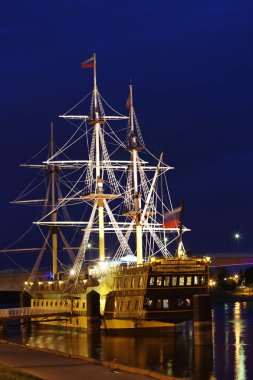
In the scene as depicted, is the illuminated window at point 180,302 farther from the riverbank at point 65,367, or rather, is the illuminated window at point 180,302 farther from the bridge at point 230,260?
the bridge at point 230,260

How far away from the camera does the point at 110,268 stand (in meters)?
77.4

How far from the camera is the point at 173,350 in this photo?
56.9m

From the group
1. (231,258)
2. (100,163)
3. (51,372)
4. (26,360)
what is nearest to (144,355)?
(26,360)

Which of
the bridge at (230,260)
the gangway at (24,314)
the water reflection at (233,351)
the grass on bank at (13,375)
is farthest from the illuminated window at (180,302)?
the bridge at (230,260)

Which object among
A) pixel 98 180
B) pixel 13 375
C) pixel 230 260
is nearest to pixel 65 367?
pixel 13 375

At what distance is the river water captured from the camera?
4588cm

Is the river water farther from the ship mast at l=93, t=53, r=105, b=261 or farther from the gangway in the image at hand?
the ship mast at l=93, t=53, r=105, b=261

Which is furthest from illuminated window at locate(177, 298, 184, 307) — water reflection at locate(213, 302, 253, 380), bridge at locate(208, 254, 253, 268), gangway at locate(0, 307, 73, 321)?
bridge at locate(208, 254, 253, 268)

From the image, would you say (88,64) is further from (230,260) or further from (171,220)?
(230,260)

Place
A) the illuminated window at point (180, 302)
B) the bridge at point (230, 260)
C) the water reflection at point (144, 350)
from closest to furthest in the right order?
the water reflection at point (144, 350)
the illuminated window at point (180, 302)
the bridge at point (230, 260)

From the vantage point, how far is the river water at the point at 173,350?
45875 millimetres

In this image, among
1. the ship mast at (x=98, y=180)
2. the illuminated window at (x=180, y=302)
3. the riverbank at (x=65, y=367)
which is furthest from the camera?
the ship mast at (x=98, y=180)

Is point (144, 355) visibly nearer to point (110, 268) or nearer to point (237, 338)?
point (237, 338)

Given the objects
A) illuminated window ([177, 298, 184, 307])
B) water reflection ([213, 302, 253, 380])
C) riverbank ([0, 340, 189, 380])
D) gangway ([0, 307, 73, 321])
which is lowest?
water reflection ([213, 302, 253, 380])
